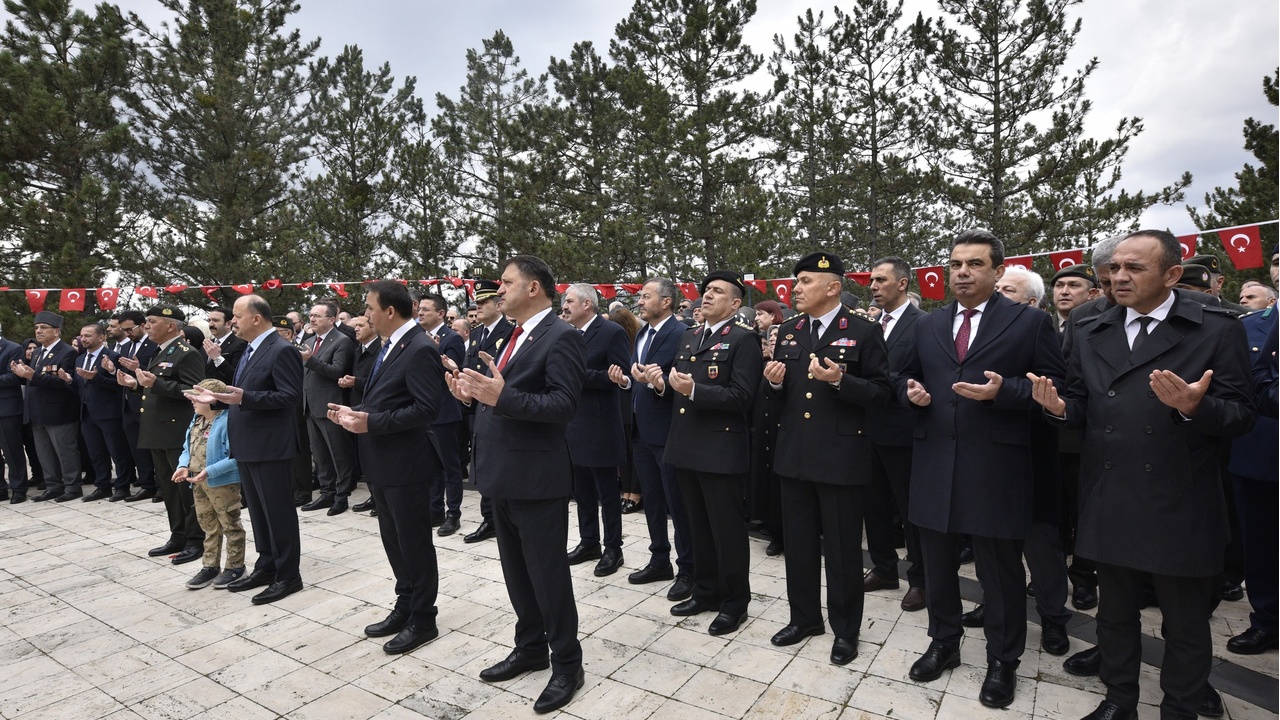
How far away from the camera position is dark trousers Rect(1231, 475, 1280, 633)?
358cm

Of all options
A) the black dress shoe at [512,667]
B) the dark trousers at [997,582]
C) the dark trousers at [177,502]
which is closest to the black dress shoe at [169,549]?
the dark trousers at [177,502]

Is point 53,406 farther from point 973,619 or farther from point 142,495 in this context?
point 973,619

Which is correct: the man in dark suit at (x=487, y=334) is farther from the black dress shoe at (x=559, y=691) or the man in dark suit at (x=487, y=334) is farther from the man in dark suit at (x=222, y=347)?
the black dress shoe at (x=559, y=691)

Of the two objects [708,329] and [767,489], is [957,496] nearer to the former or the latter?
[708,329]

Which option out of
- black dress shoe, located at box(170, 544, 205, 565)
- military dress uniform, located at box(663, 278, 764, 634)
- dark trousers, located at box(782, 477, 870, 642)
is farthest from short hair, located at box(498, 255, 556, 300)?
black dress shoe, located at box(170, 544, 205, 565)

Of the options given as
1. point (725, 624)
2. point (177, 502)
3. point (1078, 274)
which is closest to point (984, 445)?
point (725, 624)

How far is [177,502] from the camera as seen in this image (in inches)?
235

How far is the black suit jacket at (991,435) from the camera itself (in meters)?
3.10

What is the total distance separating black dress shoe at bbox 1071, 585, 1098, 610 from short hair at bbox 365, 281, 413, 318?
14.3ft

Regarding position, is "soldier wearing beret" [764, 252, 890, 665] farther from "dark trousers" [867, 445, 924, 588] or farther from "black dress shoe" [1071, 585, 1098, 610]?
"black dress shoe" [1071, 585, 1098, 610]

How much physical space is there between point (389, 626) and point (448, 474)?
2.49m

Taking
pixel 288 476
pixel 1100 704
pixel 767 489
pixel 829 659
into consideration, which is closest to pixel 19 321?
pixel 288 476

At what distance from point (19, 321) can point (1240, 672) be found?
21.1 metres

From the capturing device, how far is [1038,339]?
10.3 feet
